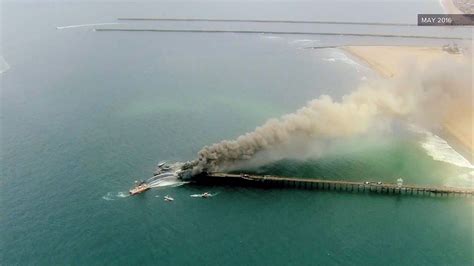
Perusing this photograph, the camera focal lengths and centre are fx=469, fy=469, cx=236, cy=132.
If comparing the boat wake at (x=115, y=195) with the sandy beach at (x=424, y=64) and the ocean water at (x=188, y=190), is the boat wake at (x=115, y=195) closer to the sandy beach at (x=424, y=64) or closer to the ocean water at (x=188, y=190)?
the ocean water at (x=188, y=190)

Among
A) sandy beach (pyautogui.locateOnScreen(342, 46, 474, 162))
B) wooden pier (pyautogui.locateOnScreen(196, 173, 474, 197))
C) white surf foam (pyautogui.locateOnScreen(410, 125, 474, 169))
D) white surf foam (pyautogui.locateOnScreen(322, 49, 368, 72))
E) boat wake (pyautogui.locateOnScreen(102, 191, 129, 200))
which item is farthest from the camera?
white surf foam (pyautogui.locateOnScreen(322, 49, 368, 72))

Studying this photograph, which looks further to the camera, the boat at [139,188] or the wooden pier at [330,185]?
the wooden pier at [330,185]

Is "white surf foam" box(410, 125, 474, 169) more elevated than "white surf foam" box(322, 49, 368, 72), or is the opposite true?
"white surf foam" box(322, 49, 368, 72)

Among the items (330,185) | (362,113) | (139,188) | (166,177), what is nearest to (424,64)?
(362,113)

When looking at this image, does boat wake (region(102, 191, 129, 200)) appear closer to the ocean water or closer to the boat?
the ocean water

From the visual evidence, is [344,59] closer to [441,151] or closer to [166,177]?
[441,151]

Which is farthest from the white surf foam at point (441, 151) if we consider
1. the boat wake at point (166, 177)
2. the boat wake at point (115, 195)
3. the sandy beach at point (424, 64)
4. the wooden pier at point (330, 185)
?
the boat wake at point (115, 195)

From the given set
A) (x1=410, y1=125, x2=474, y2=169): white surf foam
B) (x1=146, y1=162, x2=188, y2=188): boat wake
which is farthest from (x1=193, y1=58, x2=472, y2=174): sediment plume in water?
(x1=410, y1=125, x2=474, y2=169): white surf foam
